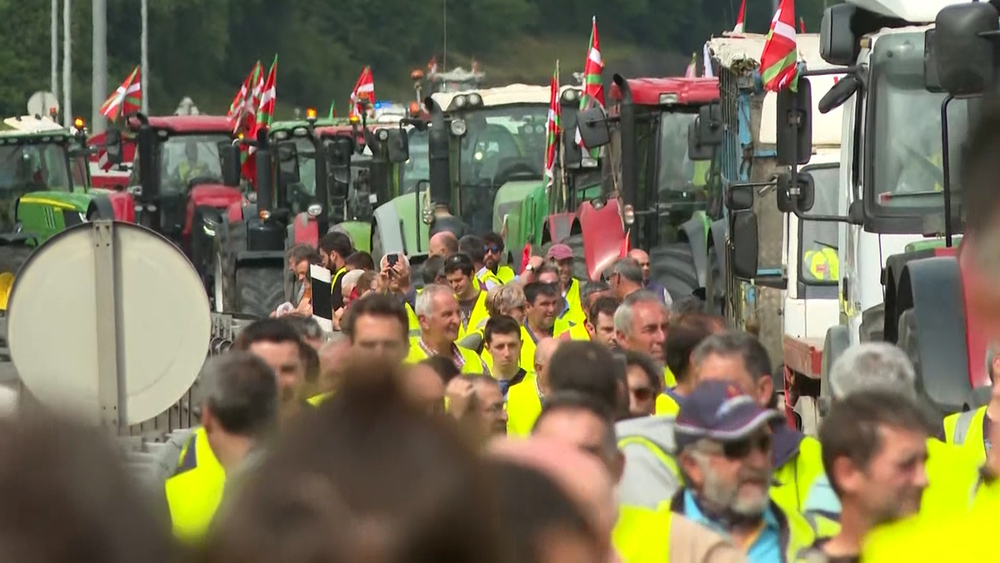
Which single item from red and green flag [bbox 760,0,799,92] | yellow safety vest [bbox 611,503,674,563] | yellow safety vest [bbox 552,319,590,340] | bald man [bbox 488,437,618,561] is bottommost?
yellow safety vest [bbox 552,319,590,340]

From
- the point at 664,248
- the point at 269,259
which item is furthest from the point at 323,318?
the point at 269,259

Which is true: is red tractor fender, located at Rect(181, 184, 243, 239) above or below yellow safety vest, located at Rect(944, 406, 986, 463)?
below

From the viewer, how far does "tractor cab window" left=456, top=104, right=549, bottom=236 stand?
2497 centimetres

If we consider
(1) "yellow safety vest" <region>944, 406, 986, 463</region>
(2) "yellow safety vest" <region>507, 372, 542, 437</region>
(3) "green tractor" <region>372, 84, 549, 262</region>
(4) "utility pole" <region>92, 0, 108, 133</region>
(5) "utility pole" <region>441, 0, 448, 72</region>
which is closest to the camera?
(1) "yellow safety vest" <region>944, 406, 986, 463</region>

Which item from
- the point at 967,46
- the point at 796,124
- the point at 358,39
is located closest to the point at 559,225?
the point at 796,124

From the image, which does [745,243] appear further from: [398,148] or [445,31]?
[445,31]

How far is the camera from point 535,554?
6.22ft

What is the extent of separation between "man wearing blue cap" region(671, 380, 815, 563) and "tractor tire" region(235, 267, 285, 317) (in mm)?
17979

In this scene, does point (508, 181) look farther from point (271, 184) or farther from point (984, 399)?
point (984, 399)

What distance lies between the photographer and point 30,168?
30375 mm

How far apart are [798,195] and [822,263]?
5.47 metres

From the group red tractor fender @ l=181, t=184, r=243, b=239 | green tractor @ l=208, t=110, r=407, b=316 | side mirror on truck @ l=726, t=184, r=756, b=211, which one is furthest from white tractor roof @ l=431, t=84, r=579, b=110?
side mirror on truck @ l=726, t=184, r=756, b=211

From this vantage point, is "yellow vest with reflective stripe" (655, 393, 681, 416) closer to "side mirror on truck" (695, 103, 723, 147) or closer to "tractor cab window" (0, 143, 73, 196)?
"side mirror on truck" (695, 103, 723, 147)

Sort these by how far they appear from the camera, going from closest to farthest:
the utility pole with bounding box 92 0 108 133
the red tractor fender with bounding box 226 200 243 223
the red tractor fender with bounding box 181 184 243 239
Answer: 1. the red tractor fender with bounding box 226 200 243 223
2. the red tractor fender with bounding box 181 184 243 239
3. the utility pole with bounding box 92 0 108 133
